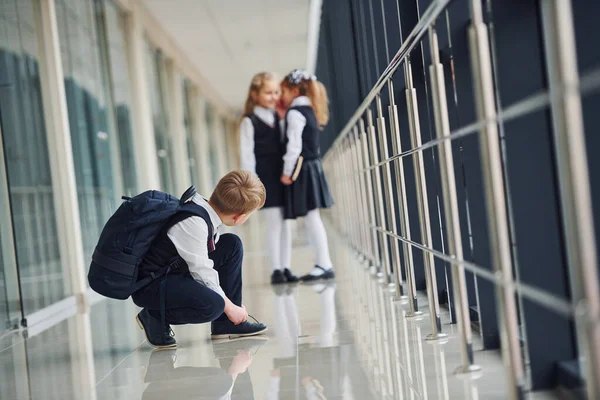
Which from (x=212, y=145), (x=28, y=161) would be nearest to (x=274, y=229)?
(x=28, y=161)

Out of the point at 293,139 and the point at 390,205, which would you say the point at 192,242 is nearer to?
the point at 390,205

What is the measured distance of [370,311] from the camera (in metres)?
2.98

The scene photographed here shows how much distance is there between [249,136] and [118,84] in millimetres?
2638

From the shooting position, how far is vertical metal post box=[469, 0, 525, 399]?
136 centimetres

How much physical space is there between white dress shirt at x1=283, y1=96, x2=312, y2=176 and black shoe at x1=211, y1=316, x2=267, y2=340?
1.55 meters

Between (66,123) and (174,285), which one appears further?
(66,123)

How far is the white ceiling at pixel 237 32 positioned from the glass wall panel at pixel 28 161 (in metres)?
3.36

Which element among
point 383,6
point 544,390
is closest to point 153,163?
point 383,6

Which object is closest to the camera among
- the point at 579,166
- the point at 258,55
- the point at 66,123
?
the point at 579,166

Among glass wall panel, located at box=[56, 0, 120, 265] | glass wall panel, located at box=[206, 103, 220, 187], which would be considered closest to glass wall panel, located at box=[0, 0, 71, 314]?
glass wall panel, located at box=[56, 0, 120, 265]

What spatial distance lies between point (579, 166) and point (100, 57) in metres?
5.44

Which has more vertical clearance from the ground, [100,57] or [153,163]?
[100,57]

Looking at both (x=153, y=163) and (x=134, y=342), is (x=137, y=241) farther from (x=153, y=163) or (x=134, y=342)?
(x=153, y=163)

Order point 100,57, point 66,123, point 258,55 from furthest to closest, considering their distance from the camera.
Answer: point 258,55, point 100,57, point 66,123
